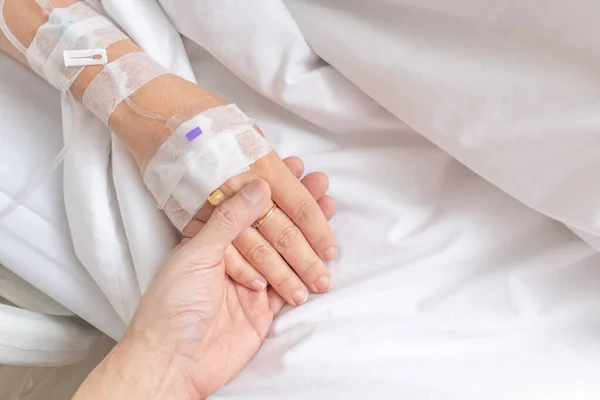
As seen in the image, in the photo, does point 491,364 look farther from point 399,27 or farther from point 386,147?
point 399,27

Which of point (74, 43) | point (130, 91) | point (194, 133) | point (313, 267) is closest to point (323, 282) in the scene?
point (313, 267)

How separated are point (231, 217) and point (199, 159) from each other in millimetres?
87

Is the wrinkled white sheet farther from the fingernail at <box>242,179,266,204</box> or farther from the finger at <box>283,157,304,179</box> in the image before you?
the fingernail at <box>242,179,266,204</box>

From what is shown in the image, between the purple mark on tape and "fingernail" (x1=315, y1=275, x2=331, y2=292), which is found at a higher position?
the purple mark on tape

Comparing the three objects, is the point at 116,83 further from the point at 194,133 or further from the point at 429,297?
the point at 429,297

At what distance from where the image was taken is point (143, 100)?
2.52ft

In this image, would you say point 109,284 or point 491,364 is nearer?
point 491,364

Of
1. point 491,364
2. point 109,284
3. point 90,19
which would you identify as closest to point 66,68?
point 90,19

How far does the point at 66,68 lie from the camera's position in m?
0.78

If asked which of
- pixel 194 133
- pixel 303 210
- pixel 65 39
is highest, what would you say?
pixel 65 39

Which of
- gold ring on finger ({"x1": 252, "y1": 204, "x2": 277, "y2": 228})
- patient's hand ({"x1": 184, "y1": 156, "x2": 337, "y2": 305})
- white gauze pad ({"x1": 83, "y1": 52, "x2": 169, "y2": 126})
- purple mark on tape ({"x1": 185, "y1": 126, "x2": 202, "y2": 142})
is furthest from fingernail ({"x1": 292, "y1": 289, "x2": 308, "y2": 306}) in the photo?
white gauze pad ({"x1": 83, "y1": 52, "x2": 169, "y2": 126})

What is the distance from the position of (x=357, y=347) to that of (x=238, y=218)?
0.21 meters

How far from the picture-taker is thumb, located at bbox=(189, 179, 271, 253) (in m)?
0.69

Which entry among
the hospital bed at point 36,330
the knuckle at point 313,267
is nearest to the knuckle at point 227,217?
the knuckle at point 313,267
